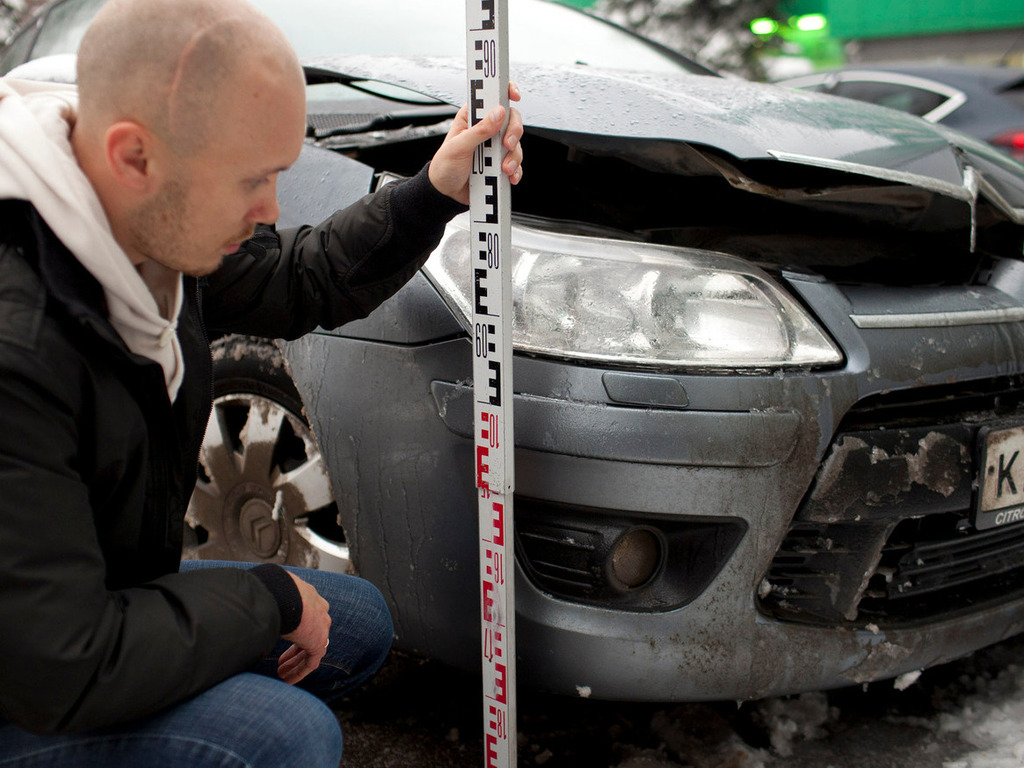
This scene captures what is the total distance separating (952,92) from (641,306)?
18.6ft

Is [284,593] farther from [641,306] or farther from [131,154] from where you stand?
[641,306]

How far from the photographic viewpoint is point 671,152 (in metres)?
1.53

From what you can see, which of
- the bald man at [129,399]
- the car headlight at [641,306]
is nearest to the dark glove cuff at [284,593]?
the bald man at [129,399]

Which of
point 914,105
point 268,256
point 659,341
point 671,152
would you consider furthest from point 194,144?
point 914,105

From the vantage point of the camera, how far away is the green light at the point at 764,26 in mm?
10406

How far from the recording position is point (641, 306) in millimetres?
1436

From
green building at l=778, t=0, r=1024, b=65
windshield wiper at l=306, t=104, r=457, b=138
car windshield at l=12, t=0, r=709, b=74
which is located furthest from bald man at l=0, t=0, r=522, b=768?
green building at l=778, t=0, r=1024, b=65

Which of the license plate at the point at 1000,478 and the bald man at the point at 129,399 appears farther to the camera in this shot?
the license plate at the point at 1000,478

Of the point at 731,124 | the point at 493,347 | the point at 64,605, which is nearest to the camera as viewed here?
the point at 64,605

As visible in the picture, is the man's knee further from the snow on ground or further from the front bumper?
the snow on ground

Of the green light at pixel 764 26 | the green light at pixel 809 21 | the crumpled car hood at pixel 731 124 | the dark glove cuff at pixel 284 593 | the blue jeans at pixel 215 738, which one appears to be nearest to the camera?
the blue jeans at pixel 215 738

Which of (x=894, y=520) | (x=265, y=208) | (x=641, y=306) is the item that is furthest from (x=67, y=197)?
(x=894, y=520)

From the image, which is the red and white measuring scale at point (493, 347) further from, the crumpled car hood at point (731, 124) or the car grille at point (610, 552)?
the crumpled car hood at point (731, 124)

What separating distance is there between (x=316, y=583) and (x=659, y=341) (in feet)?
2.25
